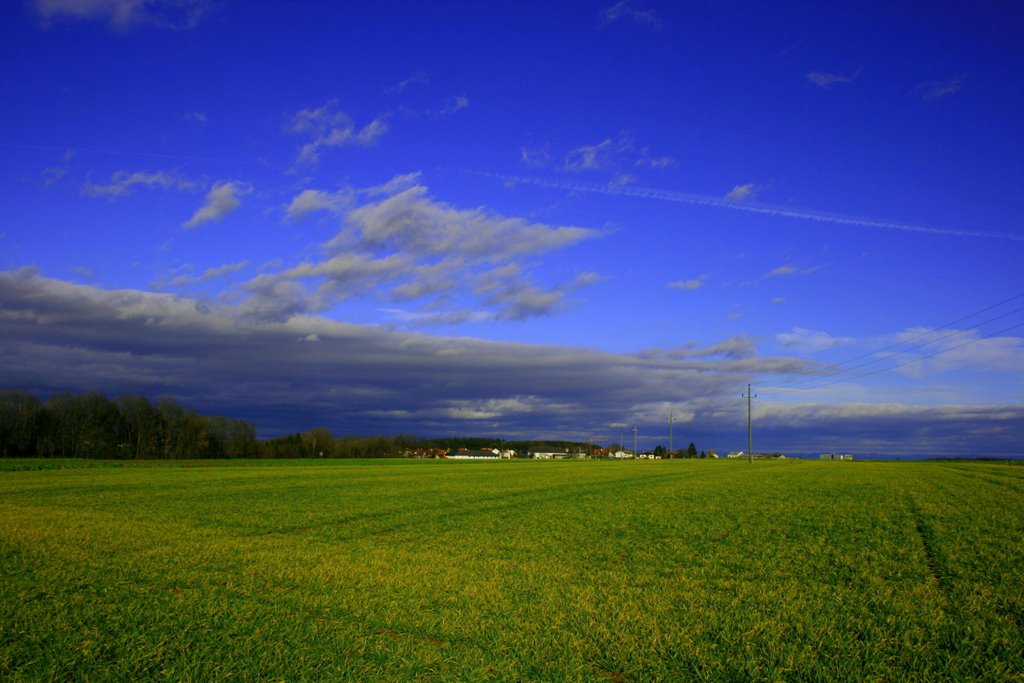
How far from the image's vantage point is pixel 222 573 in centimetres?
1081

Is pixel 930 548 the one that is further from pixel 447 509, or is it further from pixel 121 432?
pixel 121 432

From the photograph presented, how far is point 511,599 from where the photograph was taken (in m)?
8.86

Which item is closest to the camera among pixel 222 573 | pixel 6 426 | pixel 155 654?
pixel 155 654

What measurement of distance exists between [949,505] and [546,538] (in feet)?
58.6

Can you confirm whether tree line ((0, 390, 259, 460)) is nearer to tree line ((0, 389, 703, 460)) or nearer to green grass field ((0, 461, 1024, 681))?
tree line ((0, 389, 703, 460))

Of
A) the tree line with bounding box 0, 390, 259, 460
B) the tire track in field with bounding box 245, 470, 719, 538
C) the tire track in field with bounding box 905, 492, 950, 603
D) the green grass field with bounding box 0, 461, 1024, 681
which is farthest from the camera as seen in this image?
the tree line with bounding box 0, 390, 259, 460

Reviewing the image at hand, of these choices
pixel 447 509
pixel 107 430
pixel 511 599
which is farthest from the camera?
pixel 107 430

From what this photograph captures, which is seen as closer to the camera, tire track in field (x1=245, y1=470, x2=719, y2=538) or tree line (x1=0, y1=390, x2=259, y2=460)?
tire track in field (x1=245, y1=470, x2=719, y2=538)

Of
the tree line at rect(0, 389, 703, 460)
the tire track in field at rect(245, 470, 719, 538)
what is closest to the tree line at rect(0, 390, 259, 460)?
the tree line at rect(0, 389, 703, 460)

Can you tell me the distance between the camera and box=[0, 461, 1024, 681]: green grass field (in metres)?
6.29

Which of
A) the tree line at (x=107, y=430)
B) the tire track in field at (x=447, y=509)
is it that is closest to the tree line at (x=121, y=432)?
the tree line at (x=107, y=430)

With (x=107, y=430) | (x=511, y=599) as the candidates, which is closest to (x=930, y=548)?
(x=511, y=599)

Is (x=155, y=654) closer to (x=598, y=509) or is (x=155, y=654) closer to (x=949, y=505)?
(x=598, y=509)

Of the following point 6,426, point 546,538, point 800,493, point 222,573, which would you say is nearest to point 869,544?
point 546,538
